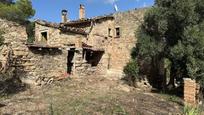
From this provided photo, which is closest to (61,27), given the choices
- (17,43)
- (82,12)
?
(82,12)

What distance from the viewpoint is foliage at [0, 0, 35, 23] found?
36.0m

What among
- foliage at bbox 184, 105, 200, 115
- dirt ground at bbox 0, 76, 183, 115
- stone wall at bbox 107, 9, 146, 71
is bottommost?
dirt ground at bbox 0, 76, 183, 115

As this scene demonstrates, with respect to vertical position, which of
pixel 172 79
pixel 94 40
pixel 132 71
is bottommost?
pixel 172 79

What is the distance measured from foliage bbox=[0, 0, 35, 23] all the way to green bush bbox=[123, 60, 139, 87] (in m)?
14.5

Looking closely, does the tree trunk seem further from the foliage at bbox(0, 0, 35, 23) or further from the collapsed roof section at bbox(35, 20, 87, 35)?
the foliage at bbox(0, 0, 35, 23)

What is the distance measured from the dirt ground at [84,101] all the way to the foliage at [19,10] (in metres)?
14.8

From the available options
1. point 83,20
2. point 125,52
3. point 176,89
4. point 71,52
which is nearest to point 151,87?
point 176,89

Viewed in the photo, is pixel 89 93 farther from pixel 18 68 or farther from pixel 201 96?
pixel 201 96

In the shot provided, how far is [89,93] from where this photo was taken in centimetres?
2023

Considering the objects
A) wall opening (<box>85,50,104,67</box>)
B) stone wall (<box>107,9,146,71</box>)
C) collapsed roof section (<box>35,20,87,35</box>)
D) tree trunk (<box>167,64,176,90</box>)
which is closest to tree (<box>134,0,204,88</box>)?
tree trunk (<box>167,64,176,90</box>)

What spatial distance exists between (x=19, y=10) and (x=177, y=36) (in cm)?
1997

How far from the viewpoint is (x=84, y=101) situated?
17.2 meters

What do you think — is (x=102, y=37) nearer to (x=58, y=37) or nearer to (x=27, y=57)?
(x=58, y=37)

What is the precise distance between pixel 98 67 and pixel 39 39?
16.9 ft
